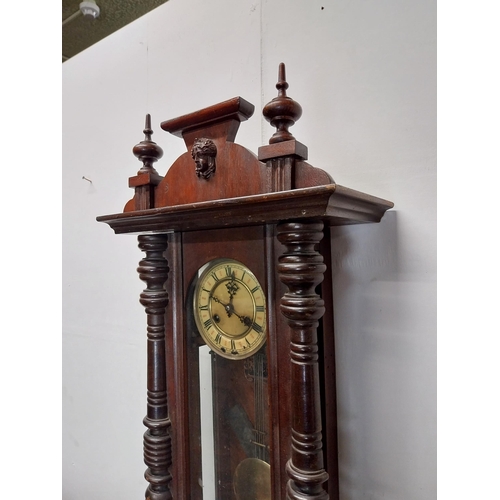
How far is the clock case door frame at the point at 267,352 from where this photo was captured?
0.66 meters

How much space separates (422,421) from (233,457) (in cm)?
37

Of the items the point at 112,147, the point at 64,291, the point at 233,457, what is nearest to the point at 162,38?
the point at 112,147

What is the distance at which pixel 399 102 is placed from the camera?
738 mm

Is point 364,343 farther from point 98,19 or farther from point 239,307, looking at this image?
point 98,19

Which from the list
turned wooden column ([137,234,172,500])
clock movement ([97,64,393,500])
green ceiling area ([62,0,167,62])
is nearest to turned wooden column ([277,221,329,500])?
clock movement ([97,64,393,500])

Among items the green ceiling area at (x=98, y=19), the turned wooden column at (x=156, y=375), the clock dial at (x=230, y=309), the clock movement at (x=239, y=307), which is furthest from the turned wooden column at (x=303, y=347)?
the green ceiling area at (x=98, y=19)

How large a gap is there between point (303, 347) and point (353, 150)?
425 mm

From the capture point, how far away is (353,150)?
79cm

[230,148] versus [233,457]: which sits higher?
[230,148]

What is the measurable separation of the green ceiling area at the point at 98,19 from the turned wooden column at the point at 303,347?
3.38 ft

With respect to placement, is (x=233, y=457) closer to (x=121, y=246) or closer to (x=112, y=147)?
(x=121, y=246)

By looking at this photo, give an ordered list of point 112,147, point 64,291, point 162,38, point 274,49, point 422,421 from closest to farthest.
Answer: point 422,421, point 274,49, point 162,38, point 112,147, point 64,291

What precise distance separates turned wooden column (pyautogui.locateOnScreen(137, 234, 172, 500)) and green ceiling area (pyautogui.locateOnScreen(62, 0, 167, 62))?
2.91ft

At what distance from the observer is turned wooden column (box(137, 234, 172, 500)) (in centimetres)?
79
